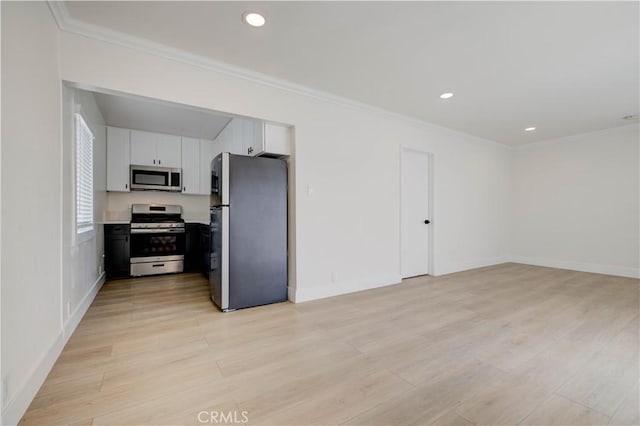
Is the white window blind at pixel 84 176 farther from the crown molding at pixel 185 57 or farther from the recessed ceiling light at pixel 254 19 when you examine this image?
the recessed ceiling light at pixel 254 19

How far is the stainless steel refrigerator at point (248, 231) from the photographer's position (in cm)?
307

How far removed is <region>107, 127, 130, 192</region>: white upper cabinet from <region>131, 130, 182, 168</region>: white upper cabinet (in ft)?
0.39

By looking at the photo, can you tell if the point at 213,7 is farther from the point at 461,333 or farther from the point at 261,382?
the point at 461,333

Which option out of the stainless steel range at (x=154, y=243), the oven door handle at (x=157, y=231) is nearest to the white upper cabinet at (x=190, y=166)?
the stainless steel range at (x=154, y=243)

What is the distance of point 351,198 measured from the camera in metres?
3.79

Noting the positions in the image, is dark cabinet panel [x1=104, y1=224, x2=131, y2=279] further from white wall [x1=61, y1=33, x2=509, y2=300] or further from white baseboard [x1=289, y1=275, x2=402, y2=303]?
white baseboard [x1=289, y1=275, x2=402, y2=303]

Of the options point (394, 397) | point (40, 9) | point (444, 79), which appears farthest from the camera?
point (444, 79)

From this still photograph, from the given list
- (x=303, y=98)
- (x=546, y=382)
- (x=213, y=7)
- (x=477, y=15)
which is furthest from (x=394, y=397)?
(x=303, y=98)

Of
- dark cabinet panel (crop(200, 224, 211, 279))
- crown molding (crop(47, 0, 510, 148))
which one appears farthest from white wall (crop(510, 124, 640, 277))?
dark cabinet panel (crop(200, 224, 211, 279))

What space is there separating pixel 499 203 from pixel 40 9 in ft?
24.0

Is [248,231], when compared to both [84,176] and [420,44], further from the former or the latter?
[420,44]

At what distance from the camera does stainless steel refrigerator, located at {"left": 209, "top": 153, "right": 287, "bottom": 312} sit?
3072 millimetres

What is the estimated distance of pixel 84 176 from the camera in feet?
10.4

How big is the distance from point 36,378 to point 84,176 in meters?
2.29
